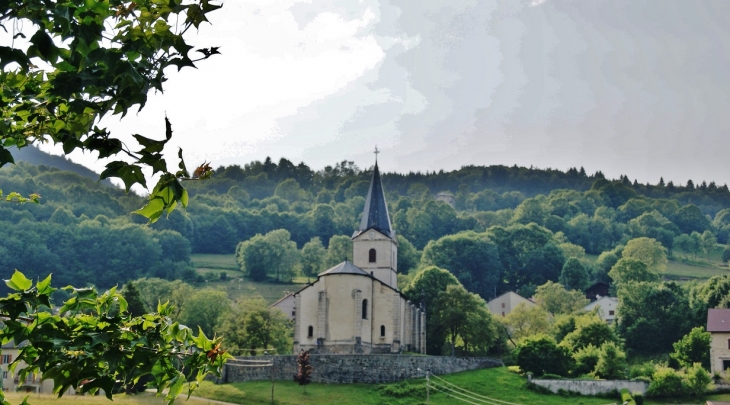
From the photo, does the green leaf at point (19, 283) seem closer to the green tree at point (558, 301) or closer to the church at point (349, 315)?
the church at point (349, 315)

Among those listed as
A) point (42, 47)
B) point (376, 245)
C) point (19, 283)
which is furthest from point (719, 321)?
point (42, 47)

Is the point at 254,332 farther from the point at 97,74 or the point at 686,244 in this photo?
the point at 686,244

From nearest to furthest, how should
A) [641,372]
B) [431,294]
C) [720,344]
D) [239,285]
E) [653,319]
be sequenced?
1. [641,372]
2. [720,344]
3. [431,294]
4. [653,319]
5. [239,285]

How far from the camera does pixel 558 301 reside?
104 meters

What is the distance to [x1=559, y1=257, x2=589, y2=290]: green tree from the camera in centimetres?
12319

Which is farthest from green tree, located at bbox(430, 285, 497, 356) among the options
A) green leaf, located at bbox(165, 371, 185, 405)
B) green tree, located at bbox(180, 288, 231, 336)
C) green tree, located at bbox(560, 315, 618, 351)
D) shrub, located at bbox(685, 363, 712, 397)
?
green leaf, located at bbox(165, 371, 185, 405)

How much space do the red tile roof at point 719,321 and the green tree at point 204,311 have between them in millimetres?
43446

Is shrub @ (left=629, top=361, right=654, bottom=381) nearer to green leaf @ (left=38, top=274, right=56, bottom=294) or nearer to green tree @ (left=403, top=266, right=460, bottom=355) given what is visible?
green tree @ (left=403, top=266, right=460, bottom=355)

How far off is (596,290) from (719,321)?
50.5 meters

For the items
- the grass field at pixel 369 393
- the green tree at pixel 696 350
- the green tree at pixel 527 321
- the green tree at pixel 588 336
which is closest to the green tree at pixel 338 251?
the green tree at pixel 527 321

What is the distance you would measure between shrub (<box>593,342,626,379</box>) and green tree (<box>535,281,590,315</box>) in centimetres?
3748

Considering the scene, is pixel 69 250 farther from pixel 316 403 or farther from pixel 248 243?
pixel 316 403

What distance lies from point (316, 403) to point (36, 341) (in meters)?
48.7

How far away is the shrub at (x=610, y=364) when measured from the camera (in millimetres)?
64625
